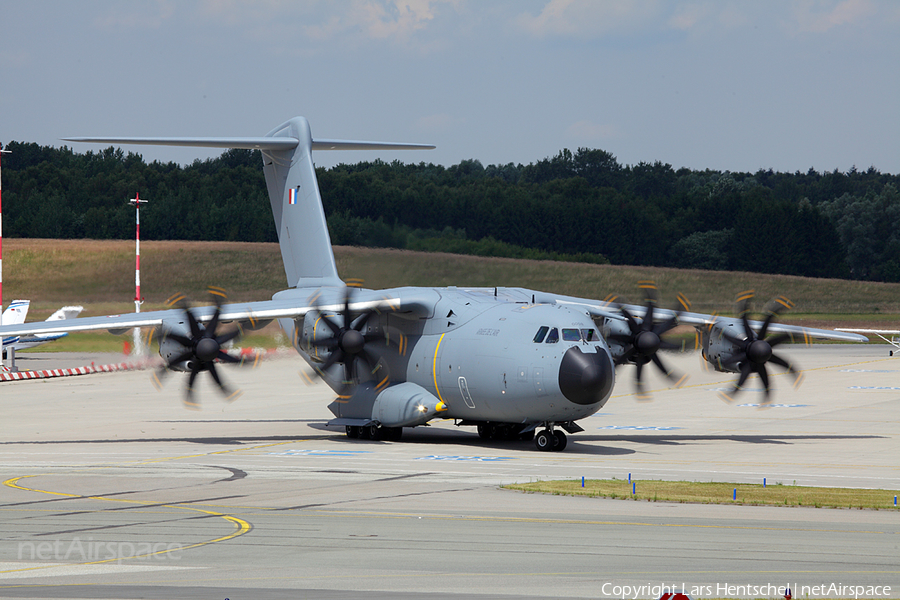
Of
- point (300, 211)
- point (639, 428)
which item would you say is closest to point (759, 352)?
point (639, 428)

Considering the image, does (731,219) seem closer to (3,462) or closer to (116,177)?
(116,177)

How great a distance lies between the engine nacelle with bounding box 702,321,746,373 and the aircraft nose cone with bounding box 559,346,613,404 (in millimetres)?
4990

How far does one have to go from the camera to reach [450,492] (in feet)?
59.4

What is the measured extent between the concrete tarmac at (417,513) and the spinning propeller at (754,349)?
64.9 inches

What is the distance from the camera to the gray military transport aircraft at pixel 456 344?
912 inches

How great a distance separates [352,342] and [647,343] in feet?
22.4

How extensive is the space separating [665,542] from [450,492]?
523cm

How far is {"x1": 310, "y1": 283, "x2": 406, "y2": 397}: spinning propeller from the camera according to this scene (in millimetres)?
24484

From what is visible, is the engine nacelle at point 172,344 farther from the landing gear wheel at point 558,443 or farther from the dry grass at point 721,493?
the dry grass at point 721,493

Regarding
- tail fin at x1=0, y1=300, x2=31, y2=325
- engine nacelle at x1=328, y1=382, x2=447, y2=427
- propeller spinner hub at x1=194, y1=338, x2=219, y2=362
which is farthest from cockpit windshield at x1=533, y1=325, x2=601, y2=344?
tail fin at x1=0, y1=300, x2=31, y2=325

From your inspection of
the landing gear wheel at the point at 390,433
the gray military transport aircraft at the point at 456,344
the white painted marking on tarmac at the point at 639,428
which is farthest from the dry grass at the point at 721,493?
the white painted marking on tarmac at the point at 639,428

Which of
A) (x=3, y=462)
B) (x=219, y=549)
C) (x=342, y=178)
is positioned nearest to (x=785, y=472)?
(x=219, y=549)

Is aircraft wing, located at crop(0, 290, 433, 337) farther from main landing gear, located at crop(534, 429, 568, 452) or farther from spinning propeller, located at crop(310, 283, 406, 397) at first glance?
main landing gear, located at crop(534, 429, 568, 452)

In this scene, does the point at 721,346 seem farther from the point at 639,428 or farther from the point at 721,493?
the point at 721,493
